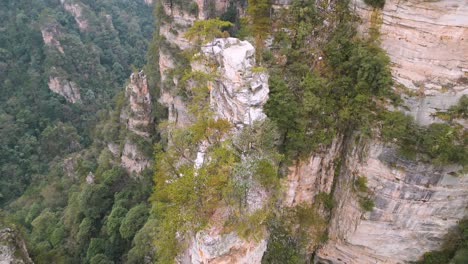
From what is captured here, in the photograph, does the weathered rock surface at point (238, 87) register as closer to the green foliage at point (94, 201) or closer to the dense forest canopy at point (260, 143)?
the dense forest canopy at point (260, 143)

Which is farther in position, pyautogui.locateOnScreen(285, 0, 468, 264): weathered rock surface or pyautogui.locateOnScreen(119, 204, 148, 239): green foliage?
pyautogui.locateOnScreen(119, 204, 148, 239): green foliage

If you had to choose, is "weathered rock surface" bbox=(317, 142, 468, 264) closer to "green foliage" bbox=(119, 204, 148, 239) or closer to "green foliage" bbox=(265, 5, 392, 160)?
"green foliage" bbox=(265, 5, 392, 160)

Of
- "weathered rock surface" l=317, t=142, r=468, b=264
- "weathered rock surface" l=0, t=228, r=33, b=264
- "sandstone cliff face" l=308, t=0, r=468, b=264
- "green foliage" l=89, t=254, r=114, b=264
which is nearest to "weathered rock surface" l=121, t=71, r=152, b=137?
"green foliage" l=89, t=254, r=114, b=264

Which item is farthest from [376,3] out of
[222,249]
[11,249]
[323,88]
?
[11,249]

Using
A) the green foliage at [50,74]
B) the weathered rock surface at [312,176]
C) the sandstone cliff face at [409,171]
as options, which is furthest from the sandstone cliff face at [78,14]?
the sandstone cliff face at [409,171]

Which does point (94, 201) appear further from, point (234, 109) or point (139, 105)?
point (234, 109)
